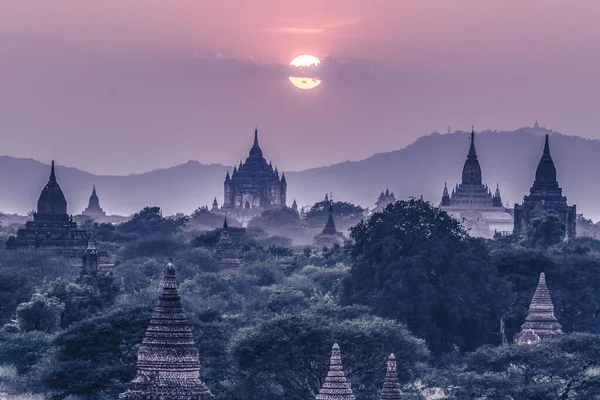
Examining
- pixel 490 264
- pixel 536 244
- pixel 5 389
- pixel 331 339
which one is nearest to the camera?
pixel 331 339

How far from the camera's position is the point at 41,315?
77.9 m

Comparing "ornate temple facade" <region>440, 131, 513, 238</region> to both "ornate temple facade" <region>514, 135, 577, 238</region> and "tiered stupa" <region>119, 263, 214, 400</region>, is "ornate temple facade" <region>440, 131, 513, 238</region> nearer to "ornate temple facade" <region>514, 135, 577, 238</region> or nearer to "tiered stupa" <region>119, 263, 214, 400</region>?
"ornate temple facade" <region>514, 135, 577, 238</region>

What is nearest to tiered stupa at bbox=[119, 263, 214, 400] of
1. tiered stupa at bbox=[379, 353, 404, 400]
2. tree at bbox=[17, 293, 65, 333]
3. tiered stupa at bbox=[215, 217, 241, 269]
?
tiered stupa at bbox=[379, 353, 404, 400]

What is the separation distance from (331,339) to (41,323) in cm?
1811

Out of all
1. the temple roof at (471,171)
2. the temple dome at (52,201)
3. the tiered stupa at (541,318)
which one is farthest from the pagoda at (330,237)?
the tiered stupa at (541,318)

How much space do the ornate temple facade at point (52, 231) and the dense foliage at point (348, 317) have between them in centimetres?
221

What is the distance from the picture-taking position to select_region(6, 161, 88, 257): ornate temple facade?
120500 millimetres

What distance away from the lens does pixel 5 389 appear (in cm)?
6844

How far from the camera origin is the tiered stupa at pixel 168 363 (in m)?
41.6

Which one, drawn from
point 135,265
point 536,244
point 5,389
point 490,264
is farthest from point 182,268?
point 5,389

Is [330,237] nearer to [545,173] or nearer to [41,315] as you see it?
[545,173]

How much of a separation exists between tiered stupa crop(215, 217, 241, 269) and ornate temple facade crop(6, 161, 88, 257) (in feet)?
26.7

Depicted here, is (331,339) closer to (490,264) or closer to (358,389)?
(358,389)

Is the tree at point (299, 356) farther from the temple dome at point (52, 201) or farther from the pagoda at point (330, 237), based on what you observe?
the pagoda at point (330, 237)
